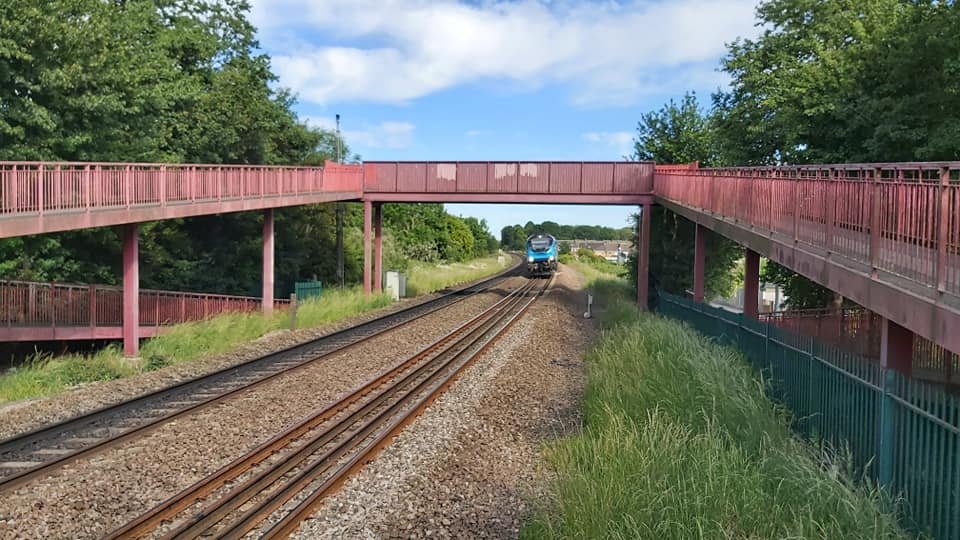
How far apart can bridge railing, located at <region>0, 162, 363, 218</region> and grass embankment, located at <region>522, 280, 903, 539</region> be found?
11.2m

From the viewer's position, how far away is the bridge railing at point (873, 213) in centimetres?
634

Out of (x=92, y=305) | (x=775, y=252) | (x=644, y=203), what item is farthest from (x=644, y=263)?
(x=92, y=305)

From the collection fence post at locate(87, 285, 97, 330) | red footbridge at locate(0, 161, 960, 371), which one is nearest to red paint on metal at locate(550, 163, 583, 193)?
red footbridge at locate(0, 161, 960, 371)

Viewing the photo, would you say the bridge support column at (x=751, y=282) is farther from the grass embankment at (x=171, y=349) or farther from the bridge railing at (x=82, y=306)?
the bridge railing at (x=82, y=306)

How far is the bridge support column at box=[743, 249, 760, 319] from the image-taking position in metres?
17.2

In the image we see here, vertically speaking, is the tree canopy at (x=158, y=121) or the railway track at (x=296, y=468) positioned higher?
the tree canopy at (x=158, y=121)

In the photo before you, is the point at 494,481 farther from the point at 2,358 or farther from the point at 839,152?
the point at 2,358

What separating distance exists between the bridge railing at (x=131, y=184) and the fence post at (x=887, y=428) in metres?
13.9

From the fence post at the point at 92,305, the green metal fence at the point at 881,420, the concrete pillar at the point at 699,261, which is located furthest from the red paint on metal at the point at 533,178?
the green metal fence at the point at 881,420

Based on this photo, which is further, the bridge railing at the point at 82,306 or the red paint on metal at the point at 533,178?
the red paint on metal at the point at 533,178

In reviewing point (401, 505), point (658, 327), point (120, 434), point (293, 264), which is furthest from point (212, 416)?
point (293, 264)

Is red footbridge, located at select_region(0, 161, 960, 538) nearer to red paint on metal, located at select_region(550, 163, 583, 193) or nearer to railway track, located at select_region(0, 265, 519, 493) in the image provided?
red paint on metal, located at select_region(550, 163, 583, 193)

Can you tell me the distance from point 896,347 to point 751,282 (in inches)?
345

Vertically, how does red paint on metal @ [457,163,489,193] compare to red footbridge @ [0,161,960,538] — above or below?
above
